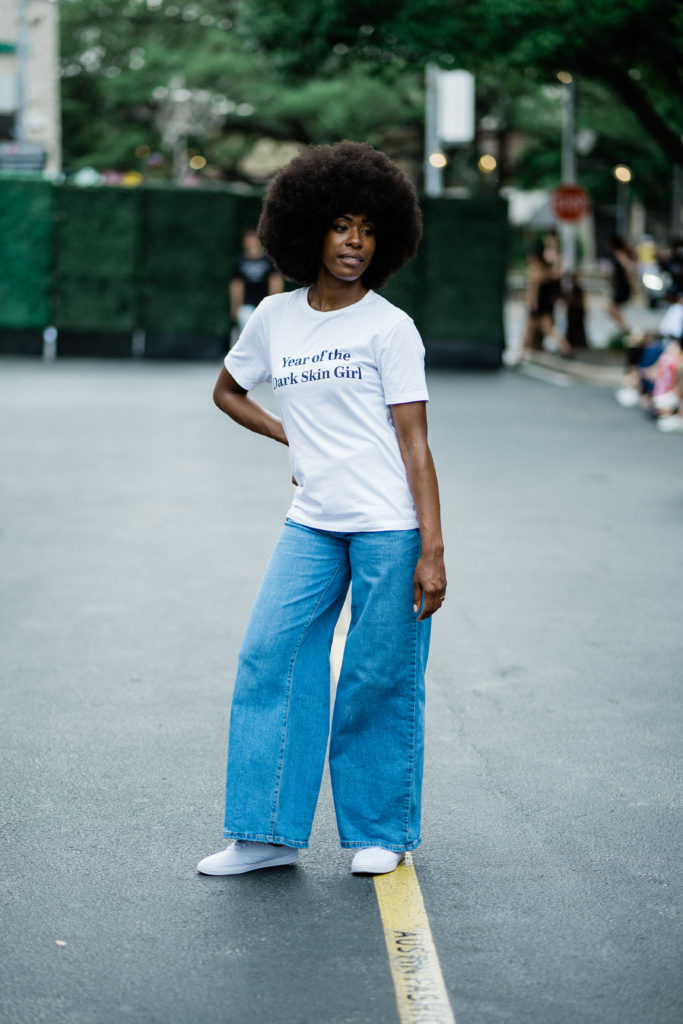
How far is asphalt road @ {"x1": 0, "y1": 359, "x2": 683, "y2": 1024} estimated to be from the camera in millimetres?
3664

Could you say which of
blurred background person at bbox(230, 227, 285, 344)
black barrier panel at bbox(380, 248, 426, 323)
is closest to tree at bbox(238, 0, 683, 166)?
black barrier panel at bbox(380, 248, 426, 323)

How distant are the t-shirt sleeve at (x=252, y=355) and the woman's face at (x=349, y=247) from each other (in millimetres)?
244

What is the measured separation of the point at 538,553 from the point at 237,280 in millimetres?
13322

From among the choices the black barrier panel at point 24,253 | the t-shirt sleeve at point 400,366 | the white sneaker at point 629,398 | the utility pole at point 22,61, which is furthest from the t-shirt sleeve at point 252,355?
the utility pole at point 22,61

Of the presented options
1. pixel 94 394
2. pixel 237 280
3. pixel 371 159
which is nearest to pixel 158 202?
pixel 237 280

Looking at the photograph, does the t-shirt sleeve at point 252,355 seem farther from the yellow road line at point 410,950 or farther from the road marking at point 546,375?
the road marking at point 546,375

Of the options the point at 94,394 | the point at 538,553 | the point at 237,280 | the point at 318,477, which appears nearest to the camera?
the point at 318,477

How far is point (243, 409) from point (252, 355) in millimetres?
241

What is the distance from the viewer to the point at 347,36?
23.5 metres

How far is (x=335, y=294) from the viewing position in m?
4.29

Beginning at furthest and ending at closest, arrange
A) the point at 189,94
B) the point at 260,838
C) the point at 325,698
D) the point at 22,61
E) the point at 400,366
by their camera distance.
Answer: the point at 189,94 < the point at 22,61 < the point at 325,698 < the point at 260,838 < the point at 400,366

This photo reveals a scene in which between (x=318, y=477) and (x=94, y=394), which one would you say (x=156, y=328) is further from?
(x=318, y=477)

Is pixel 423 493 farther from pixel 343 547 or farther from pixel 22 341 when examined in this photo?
pixel 22 341

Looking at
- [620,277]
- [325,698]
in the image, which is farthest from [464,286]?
[325,698]
